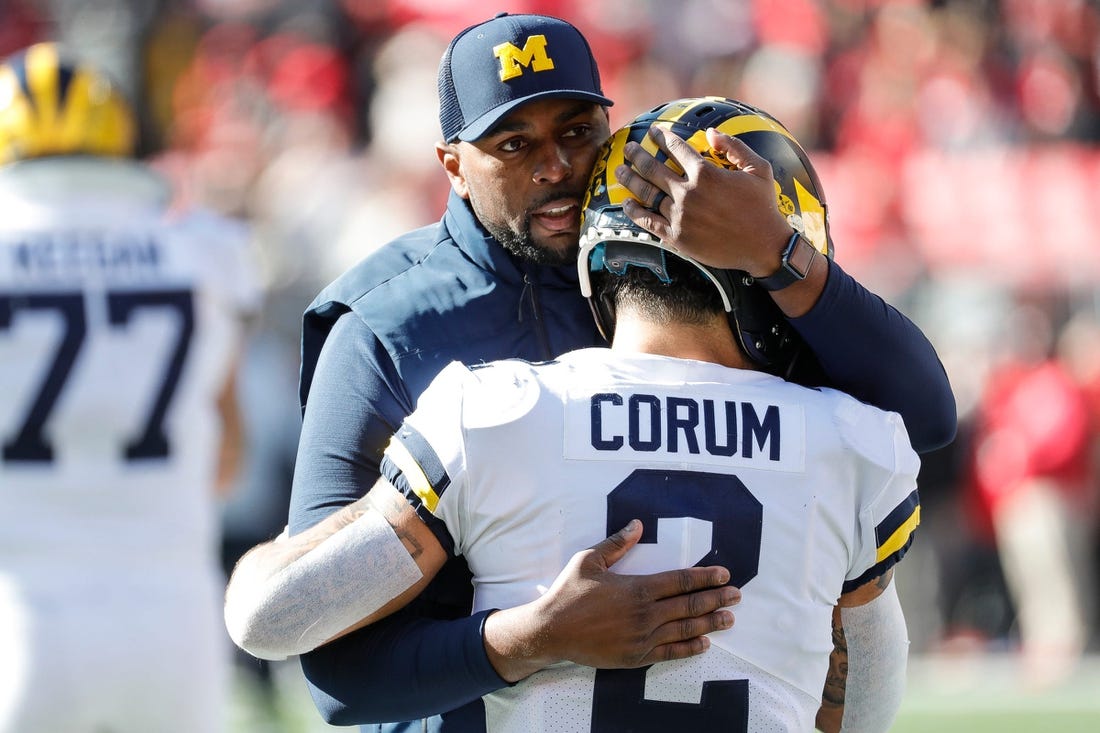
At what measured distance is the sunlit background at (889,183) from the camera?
8258 mm

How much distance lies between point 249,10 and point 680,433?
10593mm

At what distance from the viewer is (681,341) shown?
2.34m

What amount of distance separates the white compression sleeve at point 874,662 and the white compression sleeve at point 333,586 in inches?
27.9

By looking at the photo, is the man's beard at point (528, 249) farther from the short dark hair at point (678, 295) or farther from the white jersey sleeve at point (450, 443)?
the white jersey sleeve at point (450, 443)

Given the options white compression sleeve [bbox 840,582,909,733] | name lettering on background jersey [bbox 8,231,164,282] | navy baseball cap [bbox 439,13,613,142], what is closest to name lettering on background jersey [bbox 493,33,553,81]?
navy baseball cap [bbox 439,13,613,142]

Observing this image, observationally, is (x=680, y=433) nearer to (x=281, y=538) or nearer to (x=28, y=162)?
(x=281, y=538)

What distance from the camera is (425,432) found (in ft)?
7.27

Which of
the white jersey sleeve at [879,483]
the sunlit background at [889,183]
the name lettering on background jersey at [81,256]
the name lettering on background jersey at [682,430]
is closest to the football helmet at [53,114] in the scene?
the name lettering on background jersey at [81,256]

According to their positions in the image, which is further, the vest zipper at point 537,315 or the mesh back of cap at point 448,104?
the mesh back of cap at point 448,104

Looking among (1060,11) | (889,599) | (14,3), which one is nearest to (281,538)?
(889,599)

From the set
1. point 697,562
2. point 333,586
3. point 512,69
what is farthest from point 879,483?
point 512,69

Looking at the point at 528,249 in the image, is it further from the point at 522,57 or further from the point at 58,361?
the point at 58,361

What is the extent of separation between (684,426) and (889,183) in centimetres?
748

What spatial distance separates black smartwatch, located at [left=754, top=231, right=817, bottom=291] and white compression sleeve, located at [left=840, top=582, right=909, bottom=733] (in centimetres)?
51
